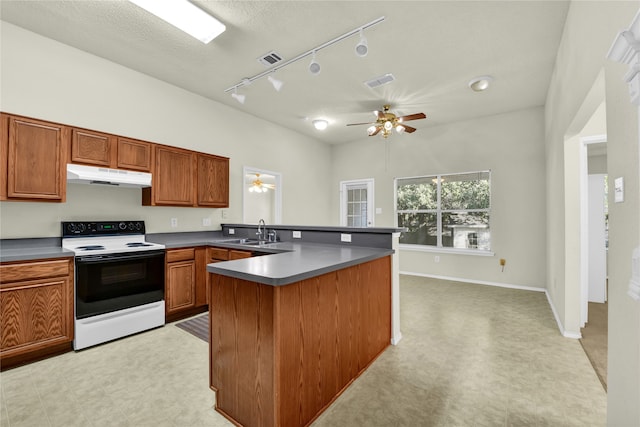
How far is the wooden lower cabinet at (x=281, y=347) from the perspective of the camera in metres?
1.46

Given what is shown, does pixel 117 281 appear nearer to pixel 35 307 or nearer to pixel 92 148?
pixel 35 307

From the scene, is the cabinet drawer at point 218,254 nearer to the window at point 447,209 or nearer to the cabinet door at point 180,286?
the cabinet door at point 180,286

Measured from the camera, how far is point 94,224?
3062 millimetres

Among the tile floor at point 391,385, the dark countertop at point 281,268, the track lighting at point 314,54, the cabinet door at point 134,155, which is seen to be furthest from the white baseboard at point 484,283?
the cabinet door at point 134,155

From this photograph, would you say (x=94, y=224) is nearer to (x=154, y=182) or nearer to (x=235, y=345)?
(x=154, y=182)

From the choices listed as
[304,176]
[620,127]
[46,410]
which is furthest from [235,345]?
[304,176]

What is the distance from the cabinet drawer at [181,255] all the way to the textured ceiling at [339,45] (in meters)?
2.25

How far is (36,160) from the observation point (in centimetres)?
255

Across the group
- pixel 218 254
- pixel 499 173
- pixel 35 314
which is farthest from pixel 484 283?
pixel 35 314

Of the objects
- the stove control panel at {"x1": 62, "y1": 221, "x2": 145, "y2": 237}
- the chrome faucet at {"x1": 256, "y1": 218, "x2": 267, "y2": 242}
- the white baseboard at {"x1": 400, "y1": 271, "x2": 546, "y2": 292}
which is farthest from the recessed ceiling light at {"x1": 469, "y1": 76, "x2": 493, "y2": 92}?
the stove control panel at {"x1": 62, "y1": 221, "x2": 145, "y2": 237}

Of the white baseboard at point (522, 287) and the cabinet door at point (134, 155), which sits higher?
the cabinet door at point (134, 155)

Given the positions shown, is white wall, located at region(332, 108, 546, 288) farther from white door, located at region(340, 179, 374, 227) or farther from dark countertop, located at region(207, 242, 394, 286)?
dark countertop, located at region(207, 242, 394, 286)

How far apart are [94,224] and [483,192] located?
5864 mm

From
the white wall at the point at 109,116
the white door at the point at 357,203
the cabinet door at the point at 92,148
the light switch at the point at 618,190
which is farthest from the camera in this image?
the white door at the point at 357,203
